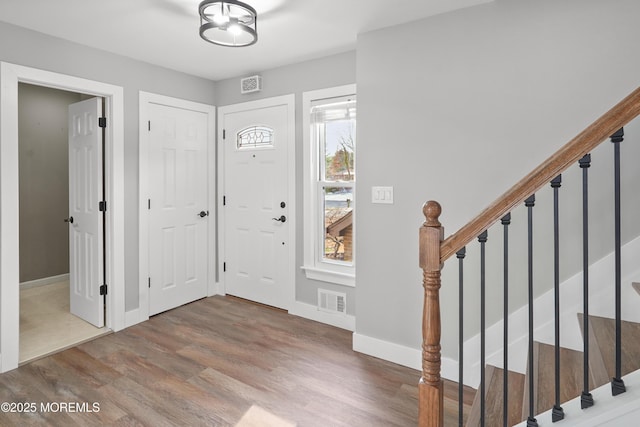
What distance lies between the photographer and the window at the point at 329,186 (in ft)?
11.0

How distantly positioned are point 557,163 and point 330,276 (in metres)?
2.38

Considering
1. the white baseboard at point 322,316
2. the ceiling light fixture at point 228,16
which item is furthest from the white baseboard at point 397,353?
the ceiling light fixture at point 228,16

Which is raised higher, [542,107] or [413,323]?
[542,107]

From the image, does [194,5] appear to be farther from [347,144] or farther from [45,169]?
[45,169]

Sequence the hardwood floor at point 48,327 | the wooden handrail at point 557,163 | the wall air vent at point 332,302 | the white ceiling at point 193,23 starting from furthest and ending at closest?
the wall air vent at point 332,302 → the hardwood floor at point 48,327 → the white ceiling at point 193,23 → the wooden handrail at point 557,163

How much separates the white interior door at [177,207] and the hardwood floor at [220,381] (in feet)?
1.92

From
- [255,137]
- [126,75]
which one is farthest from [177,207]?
[126,75]

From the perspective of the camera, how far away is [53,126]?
4.69 m

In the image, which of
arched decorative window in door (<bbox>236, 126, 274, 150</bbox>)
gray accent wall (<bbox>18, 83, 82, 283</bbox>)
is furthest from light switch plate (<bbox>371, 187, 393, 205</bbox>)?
gray accent wall (<bbox>18, 83, 82, 283</bbox>)

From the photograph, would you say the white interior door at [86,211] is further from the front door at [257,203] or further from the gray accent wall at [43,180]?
the gray accent wall at [43,180]

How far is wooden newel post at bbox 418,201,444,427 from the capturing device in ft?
5.02

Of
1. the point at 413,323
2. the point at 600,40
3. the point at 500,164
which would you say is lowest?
the point at 413,323

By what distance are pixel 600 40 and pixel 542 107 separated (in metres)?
0.43

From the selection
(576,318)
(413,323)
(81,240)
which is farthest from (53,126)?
(576,318)
